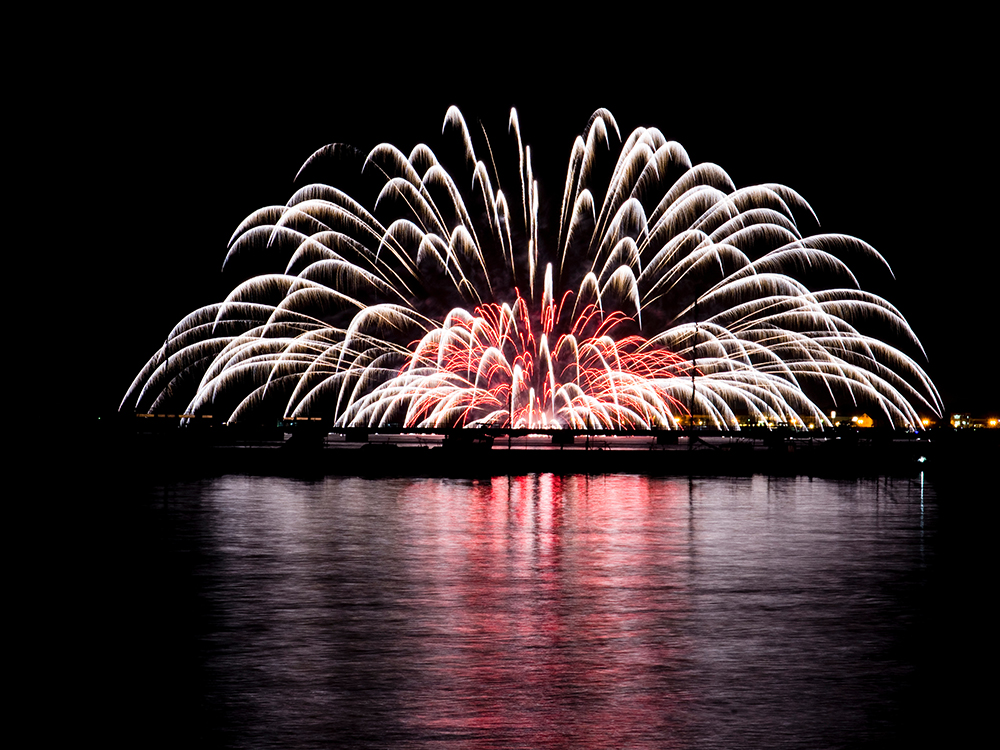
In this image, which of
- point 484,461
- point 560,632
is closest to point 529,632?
point 560,632

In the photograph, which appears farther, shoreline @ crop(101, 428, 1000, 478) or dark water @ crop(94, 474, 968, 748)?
shoreline @ crop(101, 428, 1000, 478)

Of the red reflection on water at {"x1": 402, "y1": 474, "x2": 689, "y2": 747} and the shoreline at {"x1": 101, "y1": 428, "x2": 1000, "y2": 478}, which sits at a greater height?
the shoreline at {"x1": 101, "y1": 428, "x2": 1000, "y2": 478}

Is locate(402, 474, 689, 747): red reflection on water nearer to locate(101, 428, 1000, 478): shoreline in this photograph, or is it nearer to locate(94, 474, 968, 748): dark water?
locate(94, 474, 968, 748): dark water

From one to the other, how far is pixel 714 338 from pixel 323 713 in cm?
4068

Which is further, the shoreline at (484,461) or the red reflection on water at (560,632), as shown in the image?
the shoreline at (484,461)

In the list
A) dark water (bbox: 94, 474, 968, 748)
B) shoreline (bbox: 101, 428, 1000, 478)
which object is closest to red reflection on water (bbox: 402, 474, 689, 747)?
dark water (bbox: 94, 474, 968, 748)

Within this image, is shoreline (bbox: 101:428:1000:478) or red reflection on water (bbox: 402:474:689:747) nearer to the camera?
red reflection on water (bbox: 402:474:689:747)

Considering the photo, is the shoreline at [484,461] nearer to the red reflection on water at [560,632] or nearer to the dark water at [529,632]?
the dark water at [529,632]

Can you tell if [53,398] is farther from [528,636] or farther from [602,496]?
[528,636]

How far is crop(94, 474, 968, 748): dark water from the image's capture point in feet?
23.3

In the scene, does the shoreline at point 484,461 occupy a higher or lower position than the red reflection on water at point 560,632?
higher

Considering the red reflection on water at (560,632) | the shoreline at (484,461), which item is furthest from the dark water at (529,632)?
the shoreline at (484,461)

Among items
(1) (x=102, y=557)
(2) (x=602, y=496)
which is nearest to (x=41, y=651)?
(1) (x=102, y=557)

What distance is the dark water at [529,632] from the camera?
711 centimetres
